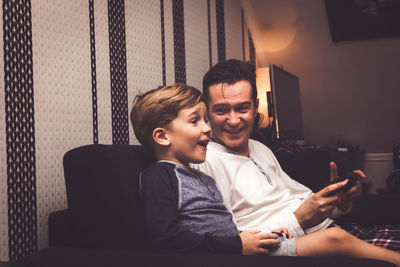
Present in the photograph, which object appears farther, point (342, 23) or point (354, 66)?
point (354, 66)

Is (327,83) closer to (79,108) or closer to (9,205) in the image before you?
(79,108)

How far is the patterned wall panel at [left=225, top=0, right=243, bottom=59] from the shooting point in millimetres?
3090

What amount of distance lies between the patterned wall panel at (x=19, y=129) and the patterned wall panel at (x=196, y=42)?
1202 mm

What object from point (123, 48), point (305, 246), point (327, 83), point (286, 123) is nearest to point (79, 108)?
point (123, 48)

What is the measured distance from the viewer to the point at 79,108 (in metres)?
1.41

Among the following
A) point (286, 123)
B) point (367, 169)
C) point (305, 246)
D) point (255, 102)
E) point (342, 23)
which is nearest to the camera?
point (305, 246)

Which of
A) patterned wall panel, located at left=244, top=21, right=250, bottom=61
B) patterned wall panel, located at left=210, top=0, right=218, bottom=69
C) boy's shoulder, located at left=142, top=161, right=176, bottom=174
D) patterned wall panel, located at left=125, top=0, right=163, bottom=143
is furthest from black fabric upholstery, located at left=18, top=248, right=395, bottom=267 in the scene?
patterned wall panel, located at left=244, top=21, right=250, bottom=61

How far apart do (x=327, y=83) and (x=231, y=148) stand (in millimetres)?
3381

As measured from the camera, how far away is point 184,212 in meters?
1.05

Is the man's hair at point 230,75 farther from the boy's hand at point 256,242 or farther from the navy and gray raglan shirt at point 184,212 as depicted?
the boy's hand at point 256,242

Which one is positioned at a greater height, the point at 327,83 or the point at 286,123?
the point at 327,83

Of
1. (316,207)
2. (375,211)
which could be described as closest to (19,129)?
(316,207)

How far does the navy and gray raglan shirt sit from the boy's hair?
0.14 meters

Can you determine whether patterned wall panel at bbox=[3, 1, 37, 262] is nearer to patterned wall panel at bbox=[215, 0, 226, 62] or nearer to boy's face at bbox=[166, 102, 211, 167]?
boy's face at bbox=[166, 102, 211, 167]
